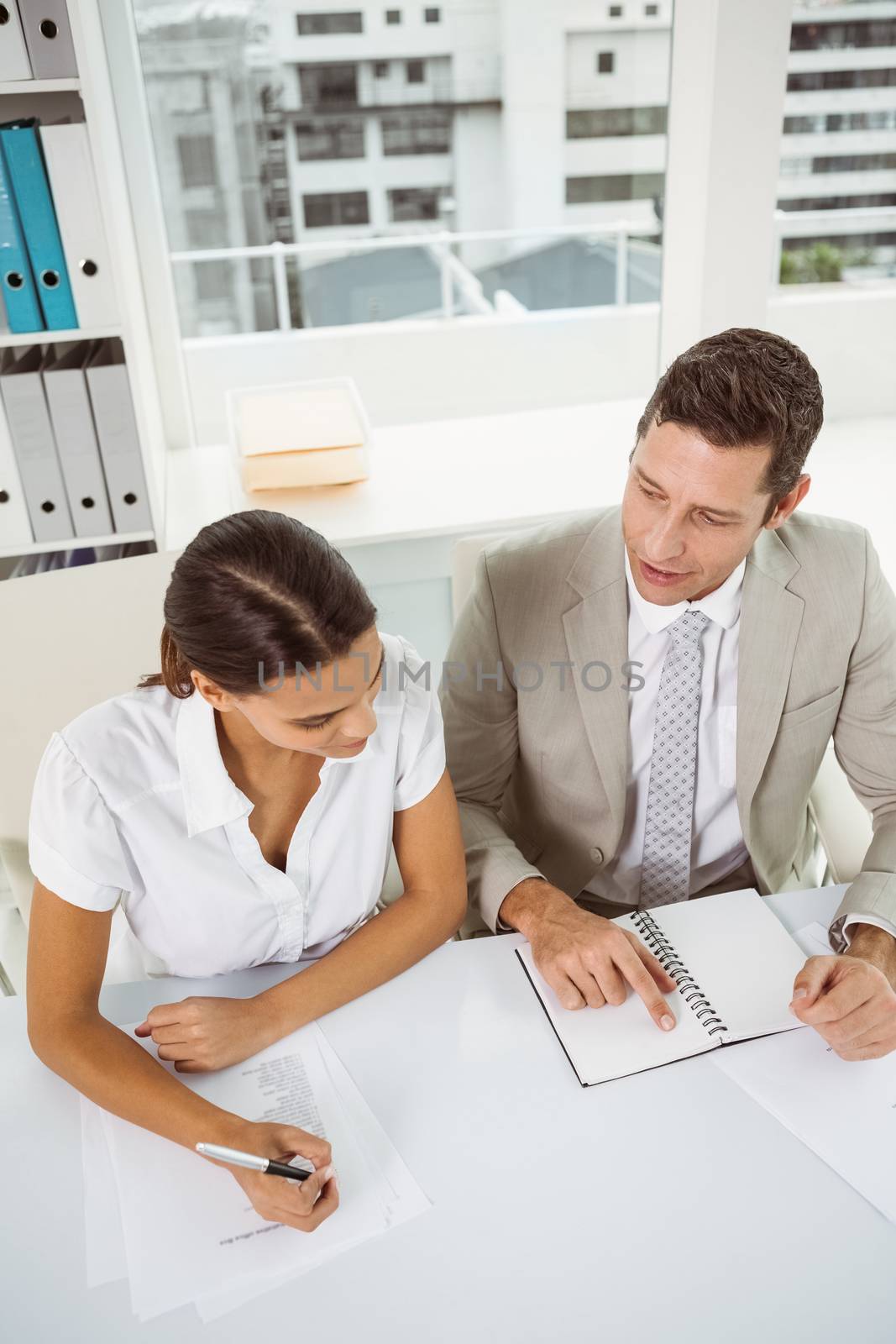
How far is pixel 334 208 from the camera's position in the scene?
8.38 ft

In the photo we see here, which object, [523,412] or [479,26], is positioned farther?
[523,412]

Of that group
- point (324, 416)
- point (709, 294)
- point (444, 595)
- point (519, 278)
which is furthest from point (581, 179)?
point (444, 595)

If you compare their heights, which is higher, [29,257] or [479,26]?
[479,26]

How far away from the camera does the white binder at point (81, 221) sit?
1.88 meters

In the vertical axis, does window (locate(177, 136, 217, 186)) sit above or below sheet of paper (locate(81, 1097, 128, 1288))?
above

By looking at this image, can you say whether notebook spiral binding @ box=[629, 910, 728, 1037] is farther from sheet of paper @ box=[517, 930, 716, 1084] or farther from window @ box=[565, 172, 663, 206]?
window @ box=[565, 172, 663, 206]

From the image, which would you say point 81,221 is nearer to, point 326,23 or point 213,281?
point 213,281

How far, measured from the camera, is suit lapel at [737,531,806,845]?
1388mm

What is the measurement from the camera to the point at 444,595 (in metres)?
2.44

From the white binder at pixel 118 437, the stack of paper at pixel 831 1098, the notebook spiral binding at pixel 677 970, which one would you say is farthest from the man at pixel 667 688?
the white binder at pixel 118 437

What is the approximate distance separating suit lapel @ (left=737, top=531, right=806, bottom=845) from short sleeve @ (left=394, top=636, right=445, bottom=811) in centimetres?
43

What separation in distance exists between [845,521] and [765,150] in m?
1.33

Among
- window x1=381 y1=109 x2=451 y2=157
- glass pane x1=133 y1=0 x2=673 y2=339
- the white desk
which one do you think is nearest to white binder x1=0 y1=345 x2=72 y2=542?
glass pane x1=133 y1=0 x2=673 y2=339

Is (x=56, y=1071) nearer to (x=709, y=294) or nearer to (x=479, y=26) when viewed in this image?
(x=709, y=294)
